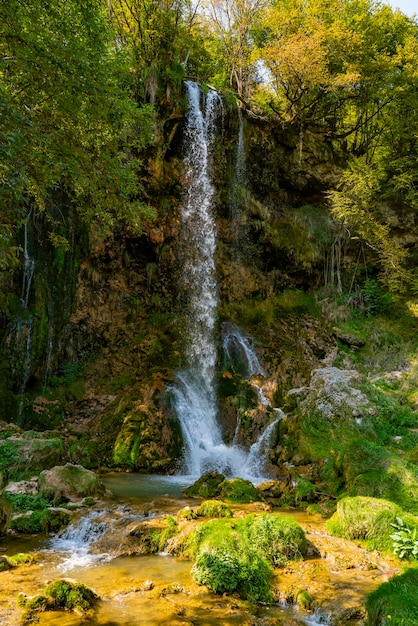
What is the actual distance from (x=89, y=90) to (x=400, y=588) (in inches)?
272

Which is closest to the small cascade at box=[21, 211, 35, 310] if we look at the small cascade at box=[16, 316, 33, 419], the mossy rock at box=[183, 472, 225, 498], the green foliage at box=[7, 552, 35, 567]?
the small cascade at box=[16, 316, 33, 419]

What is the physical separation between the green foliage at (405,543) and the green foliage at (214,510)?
8.55ft

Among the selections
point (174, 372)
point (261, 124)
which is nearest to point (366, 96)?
point (261, 124)

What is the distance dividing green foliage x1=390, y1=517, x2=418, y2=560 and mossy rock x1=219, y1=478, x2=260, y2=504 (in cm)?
311

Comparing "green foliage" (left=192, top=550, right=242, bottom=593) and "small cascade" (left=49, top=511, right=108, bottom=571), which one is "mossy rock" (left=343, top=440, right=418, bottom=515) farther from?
"small cascade" (left=49, top=511, right=108, bottom=571)

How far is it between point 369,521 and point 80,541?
14.7ft

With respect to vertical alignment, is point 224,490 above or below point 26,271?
below

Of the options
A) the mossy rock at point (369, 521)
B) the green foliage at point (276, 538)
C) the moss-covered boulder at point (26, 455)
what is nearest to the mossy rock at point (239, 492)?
the mossy rock at point (369, 521)

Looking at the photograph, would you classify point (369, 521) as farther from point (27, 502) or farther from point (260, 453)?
point (27, 502)

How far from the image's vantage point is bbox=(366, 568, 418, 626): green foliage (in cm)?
323

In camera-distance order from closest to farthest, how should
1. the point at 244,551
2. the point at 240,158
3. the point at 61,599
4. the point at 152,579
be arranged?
the point at 61,599
the point at 152,579
the point at 244,551
the point at 240,158

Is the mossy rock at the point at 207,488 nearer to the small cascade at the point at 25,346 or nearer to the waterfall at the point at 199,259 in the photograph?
the waterfall at the point at 199,259

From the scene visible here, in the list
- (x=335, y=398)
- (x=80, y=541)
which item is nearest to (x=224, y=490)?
(x=80, y=541)

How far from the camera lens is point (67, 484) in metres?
8.22
